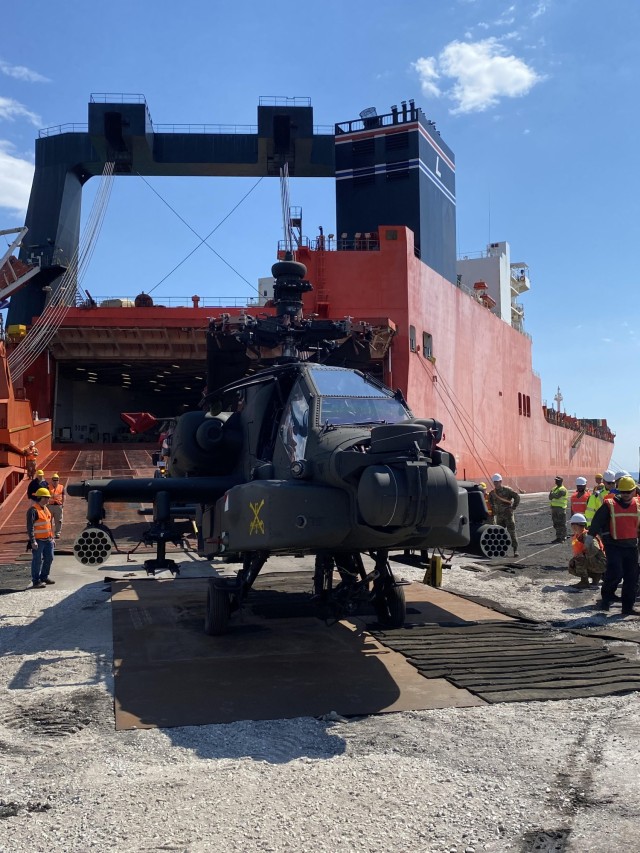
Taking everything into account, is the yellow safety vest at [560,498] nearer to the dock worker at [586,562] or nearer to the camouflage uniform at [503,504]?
the camouflage uniform at [503,504]

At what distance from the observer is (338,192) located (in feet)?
102

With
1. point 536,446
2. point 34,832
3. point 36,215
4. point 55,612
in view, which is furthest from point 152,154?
point 34,832

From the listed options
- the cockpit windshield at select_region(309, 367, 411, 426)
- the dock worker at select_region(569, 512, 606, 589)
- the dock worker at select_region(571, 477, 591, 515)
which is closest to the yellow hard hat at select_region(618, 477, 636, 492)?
the dock worker at select_region(569, 512, 606, 589)

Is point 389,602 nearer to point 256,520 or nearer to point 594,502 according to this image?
point 256,520

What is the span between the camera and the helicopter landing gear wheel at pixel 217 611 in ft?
25.2

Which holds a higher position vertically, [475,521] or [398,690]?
[475,521]

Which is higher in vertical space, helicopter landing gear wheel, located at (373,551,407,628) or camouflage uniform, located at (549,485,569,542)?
camouflage uniform, located at (549,485,569,542)

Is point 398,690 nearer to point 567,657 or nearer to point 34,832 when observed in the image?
point 567,657

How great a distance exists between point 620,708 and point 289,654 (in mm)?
3039

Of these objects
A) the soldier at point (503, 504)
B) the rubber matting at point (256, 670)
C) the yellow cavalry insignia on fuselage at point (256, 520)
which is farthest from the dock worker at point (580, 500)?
the yellow cavalry insignia on fuselage at point (256, 520)

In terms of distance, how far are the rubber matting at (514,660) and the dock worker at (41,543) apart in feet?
18.5

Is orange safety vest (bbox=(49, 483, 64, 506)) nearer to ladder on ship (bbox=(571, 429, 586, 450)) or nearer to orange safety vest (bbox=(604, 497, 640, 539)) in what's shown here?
orange safety vest (bbox=(604, 497, 640, 539))

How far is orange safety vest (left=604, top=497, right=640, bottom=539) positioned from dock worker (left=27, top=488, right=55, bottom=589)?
7.93 m

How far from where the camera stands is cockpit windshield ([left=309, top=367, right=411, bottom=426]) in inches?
255
